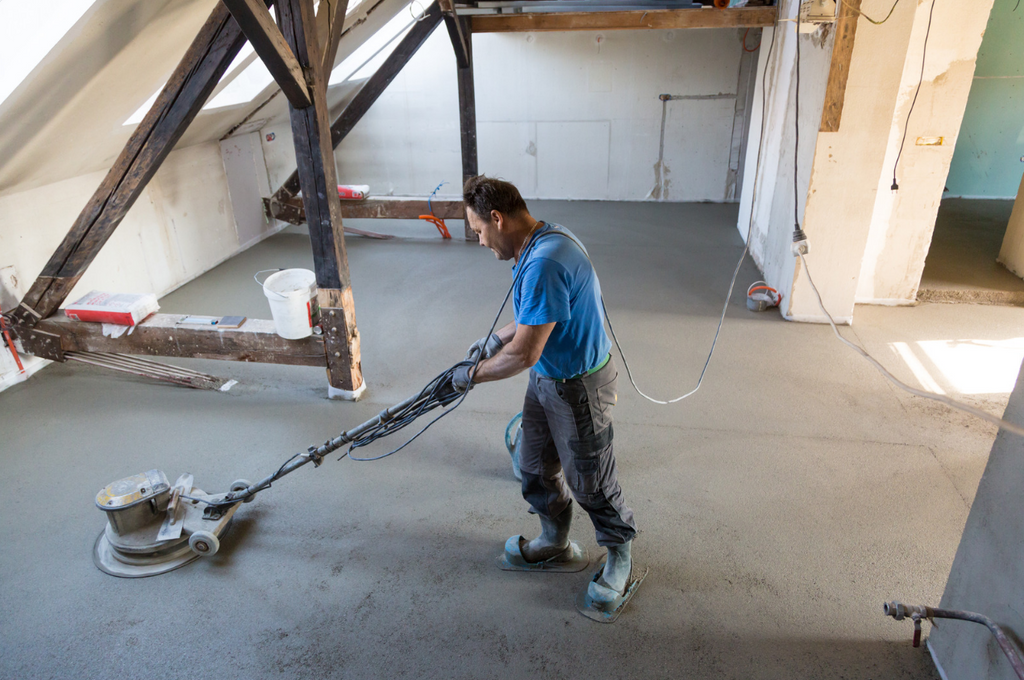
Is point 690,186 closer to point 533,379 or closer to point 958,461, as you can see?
point 958,461

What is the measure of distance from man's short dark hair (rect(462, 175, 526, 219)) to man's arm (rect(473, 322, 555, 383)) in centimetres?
39

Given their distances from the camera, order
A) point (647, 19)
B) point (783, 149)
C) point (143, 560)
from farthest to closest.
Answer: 1. point (647, 19)
2. point (783, 149)
3. point (143, 560)

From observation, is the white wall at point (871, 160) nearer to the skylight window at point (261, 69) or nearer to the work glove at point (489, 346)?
the work glove at point (489, 346)

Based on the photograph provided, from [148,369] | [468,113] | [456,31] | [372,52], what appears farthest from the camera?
[372,52]

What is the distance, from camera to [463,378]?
2.21 metres

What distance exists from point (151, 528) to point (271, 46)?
6.95ft

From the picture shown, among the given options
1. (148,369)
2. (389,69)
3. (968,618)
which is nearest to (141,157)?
(148,369)

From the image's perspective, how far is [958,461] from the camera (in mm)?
3213

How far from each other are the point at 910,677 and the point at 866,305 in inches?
146

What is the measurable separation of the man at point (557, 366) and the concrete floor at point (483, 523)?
A: 35 centimetres

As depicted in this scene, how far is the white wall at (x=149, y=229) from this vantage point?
4.16 m

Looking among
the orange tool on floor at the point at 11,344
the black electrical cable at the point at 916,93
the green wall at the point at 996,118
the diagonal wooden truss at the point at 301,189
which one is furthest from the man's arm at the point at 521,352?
the green wall at the point at 996,118

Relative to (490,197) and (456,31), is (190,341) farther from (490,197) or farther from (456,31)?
(456,31)

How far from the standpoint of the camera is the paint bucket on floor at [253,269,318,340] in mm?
3594
